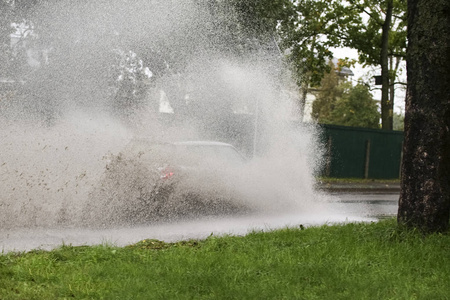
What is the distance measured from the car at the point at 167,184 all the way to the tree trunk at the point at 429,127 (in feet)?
12.8

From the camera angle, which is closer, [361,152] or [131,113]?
[131,113]

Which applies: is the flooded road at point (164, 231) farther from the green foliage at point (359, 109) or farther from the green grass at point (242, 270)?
the green foliage at point (359, 109)

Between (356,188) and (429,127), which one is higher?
(429,127)

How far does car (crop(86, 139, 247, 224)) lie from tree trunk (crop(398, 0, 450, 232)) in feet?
12.8

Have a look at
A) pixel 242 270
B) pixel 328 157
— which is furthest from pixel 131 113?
pixel 328 157

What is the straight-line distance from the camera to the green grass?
16.2ft

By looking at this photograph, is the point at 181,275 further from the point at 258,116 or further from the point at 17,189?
A: the point at 258,116

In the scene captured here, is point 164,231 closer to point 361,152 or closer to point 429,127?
point 429,127

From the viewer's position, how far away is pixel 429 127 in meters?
7.57

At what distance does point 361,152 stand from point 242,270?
70.3 feet

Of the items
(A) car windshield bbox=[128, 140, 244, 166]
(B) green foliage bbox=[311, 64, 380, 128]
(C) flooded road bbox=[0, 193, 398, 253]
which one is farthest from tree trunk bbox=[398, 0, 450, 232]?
(B) green foliage bbox=[311, 64, 380, 128]

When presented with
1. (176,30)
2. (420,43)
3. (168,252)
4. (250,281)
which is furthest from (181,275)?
(176,30)

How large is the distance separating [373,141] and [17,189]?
2031cm

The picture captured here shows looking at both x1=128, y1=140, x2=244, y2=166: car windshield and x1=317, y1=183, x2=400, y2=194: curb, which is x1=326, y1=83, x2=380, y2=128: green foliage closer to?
x1=317, y1=183, x2=400, y2=194: curb
